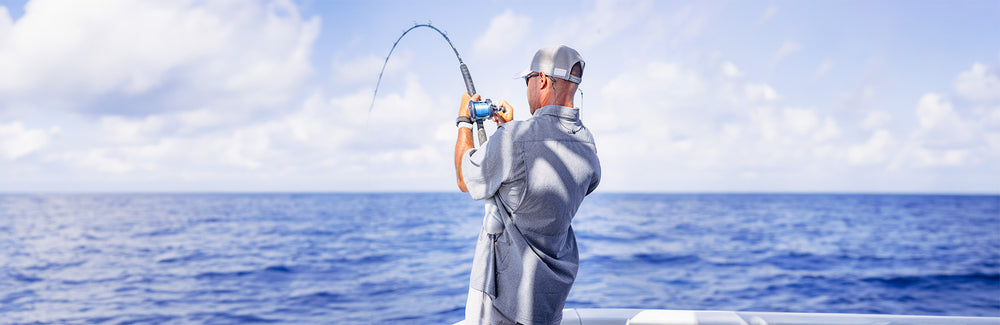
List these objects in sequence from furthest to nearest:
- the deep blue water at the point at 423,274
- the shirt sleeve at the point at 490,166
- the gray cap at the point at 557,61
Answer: the deep blue water at the point at 423,274
the gray cap at the point at 557,61
the shirt sleeve at the point at 490,166

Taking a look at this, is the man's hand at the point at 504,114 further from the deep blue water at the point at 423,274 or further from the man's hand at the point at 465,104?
the deep blue water at the point at 423,274

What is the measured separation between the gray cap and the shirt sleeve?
190mm

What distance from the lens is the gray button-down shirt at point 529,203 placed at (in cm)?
116

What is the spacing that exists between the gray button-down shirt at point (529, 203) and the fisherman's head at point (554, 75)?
4 centimetres

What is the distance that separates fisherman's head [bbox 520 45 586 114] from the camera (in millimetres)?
1256

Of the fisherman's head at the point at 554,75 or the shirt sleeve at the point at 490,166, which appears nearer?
the shirt sleeve at the point at 490,166

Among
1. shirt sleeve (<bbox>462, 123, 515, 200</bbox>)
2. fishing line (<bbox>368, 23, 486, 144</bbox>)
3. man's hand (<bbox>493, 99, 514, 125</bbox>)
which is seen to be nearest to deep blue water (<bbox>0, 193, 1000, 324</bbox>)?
fishing line (<bbox>368, 23, 486, 144</bbox>)

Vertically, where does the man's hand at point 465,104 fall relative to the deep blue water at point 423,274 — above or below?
above

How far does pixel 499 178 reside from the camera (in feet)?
3.80

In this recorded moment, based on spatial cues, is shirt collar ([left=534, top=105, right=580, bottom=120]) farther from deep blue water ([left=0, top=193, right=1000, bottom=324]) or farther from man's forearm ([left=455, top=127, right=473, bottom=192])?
deep blue water ([left=0, top=193, right=1000, bottom=324])

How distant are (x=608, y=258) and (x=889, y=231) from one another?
47.9 ft

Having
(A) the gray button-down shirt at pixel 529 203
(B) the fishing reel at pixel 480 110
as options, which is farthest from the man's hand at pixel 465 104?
(A) the gray button-down shirt at pixel 529 203

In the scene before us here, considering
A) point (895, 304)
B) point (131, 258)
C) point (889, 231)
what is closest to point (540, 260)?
point (895, 304)

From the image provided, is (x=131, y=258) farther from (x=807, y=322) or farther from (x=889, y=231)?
(x=889, y=231)
